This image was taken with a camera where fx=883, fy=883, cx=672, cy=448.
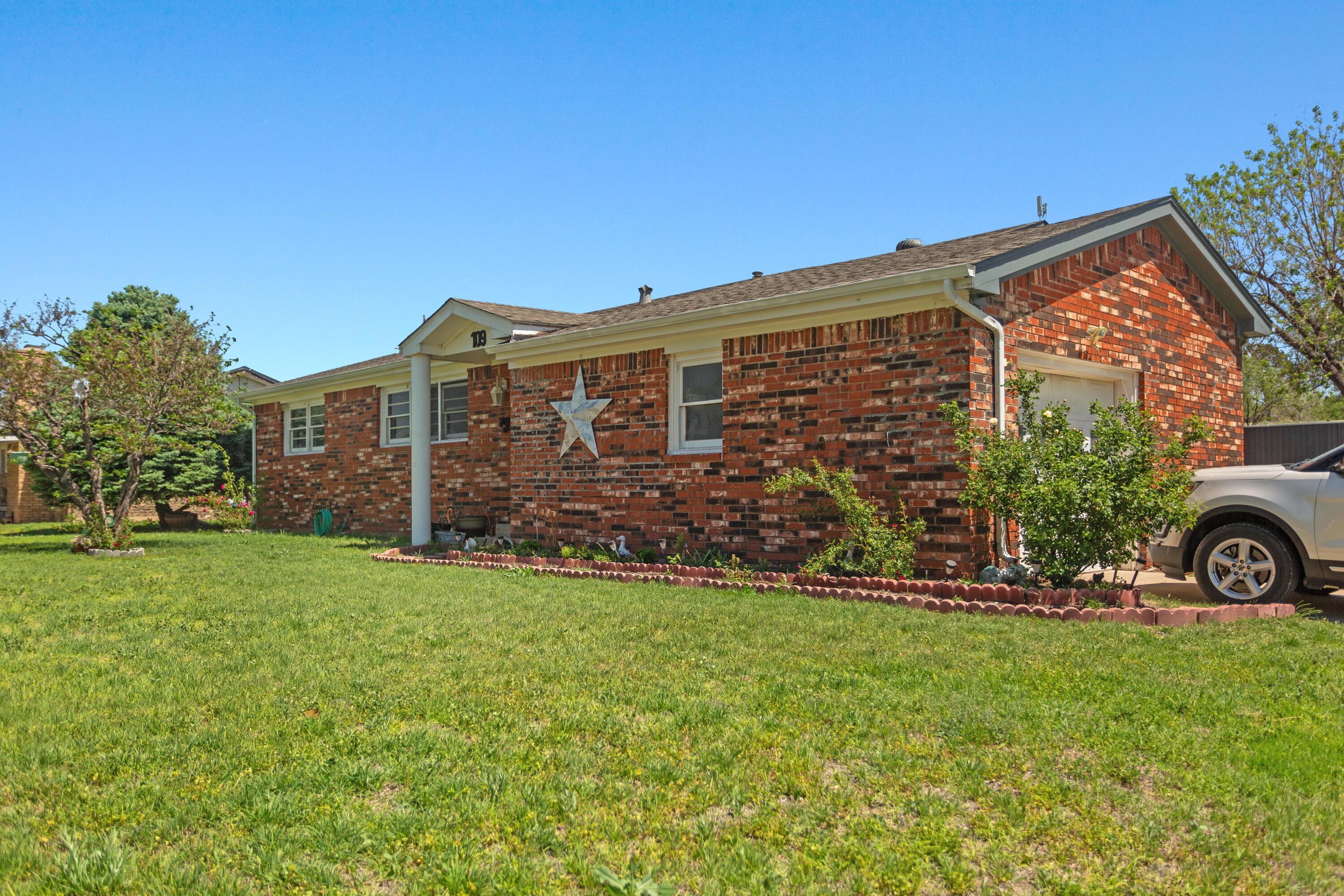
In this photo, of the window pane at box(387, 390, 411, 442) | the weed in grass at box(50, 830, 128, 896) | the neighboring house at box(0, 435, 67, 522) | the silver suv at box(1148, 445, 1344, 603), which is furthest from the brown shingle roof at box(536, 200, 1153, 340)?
the neighboring house at box(0, 435, 67, 522)

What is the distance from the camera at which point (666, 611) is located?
746cm

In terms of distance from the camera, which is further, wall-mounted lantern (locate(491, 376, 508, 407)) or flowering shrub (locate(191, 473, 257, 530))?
flowering shrub (locate(191, 473, 257, 530))

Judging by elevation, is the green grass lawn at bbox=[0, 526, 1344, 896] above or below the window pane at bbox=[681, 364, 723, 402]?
below

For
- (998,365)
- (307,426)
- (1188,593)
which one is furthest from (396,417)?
(1188,593)

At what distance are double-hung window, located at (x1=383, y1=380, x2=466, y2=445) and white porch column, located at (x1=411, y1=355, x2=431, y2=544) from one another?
0.63 meters

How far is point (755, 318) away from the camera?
1012 centimetres

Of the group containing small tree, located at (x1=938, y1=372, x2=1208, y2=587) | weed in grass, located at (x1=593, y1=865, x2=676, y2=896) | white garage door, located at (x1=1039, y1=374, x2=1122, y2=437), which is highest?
white garage door, located at (x1=1039, y1=374, x2=1122, y2=437)

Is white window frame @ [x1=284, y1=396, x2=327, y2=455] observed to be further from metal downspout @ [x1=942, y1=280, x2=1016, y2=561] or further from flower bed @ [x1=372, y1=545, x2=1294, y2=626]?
metal downspout @ [x1=942, y1=280, x2=1016, y2=561]

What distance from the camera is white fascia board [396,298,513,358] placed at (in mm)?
13602

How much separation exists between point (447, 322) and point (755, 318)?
6605 mm

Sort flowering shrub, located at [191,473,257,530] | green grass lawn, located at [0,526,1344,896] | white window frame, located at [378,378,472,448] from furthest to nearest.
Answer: flowering shrub, located at [191,473,257,530], white window frame, located at [378,378,472,448], green grass lawn, located at [0,526,1344,896]

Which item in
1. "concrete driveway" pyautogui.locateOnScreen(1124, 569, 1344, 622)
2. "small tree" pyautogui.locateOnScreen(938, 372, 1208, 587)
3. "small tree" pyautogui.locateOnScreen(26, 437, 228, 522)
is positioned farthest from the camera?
"small tree" pyautogui.locateOnScreen(26, 437, 228, 522)

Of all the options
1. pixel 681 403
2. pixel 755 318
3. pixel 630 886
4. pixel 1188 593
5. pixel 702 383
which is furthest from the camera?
pixel 681 403

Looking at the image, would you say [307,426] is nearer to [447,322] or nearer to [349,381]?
[349,381]
